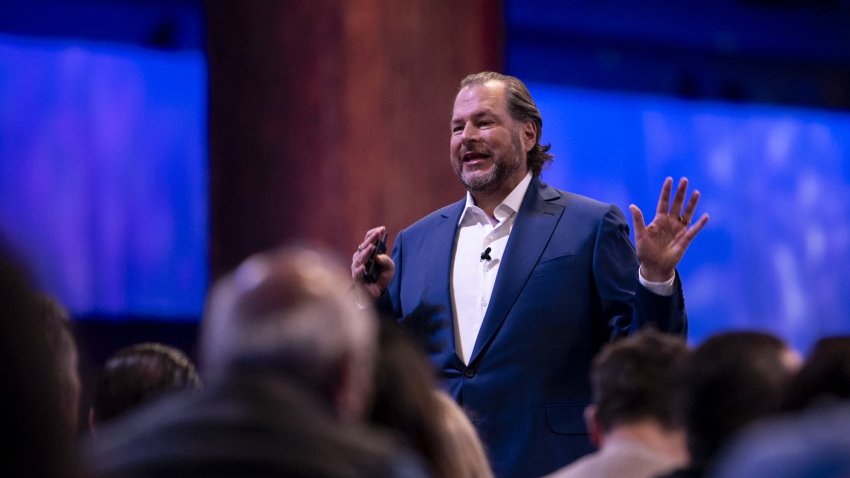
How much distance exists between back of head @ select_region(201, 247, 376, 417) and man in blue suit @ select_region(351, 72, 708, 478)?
5.42 feet

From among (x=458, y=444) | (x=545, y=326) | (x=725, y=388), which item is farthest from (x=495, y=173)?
(x=725, y=388)

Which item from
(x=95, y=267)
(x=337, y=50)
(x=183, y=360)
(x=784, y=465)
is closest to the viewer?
(x=784, y=465)

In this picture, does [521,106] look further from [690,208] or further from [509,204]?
[690,208]

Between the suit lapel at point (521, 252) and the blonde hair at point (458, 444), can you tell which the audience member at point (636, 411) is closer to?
the blonde hair at point (458, 444)

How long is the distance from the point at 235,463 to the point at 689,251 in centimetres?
673

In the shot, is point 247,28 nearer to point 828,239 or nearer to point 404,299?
point 404,299

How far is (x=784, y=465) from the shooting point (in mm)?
1181

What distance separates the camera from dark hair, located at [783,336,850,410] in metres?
1.63

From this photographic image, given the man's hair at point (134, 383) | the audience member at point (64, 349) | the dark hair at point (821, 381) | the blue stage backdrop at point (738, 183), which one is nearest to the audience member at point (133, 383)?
the man's hair at point (134, 383)

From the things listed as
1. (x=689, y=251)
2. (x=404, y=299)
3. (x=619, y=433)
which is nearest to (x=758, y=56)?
(x=689, y=251)

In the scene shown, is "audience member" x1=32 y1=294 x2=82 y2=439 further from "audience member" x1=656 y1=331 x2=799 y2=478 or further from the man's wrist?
the man's wrist

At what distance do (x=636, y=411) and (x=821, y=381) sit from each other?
1.61 feet

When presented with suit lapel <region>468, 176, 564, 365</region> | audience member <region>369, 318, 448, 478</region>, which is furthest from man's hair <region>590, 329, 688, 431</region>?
suit lapel <region>468, 176, 564, 365</region>

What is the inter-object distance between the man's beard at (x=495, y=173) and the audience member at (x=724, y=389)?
1678 millimetres
